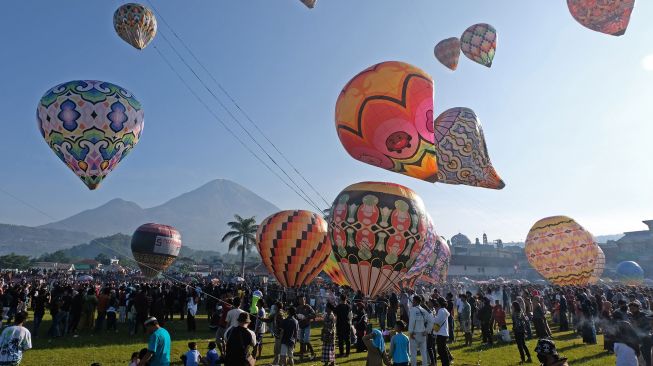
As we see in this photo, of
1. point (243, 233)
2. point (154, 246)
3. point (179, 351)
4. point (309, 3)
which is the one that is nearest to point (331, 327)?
point (179, 351)

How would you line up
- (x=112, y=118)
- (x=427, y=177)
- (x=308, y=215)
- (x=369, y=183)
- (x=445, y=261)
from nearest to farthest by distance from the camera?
(x=369, y=183) < (x=112, y=118) < (x=427, y=177) < (x=308, y=215) < (x=445, y=261)

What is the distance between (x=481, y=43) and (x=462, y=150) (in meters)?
10.7

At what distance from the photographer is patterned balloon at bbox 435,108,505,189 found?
76.9 feet

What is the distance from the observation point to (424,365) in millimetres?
9602

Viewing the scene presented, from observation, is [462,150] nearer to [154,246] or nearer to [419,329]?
[419,329]

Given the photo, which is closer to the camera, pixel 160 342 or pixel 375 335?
pixel 160 342

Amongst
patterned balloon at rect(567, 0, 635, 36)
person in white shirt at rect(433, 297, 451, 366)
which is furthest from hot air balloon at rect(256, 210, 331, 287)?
patterned balloon at rect(567, 0, 635, 36)

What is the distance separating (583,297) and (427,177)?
28.9 feet

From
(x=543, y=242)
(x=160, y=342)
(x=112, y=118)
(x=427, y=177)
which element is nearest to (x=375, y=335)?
(x=160, y=342)

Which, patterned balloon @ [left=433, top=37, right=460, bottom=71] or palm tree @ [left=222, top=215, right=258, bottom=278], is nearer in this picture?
patterned balloon @ [left=433, top=37, right=460, bottom=71]

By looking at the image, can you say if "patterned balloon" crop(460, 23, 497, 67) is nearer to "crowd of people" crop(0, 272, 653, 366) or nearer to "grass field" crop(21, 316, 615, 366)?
"crowd of people" crop(0, 272, 653, 366)

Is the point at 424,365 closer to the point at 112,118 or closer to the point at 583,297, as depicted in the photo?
the point at 583,297

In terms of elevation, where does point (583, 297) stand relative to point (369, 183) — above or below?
below

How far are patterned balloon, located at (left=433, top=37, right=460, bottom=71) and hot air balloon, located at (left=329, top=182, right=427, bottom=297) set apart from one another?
20.5 metres
